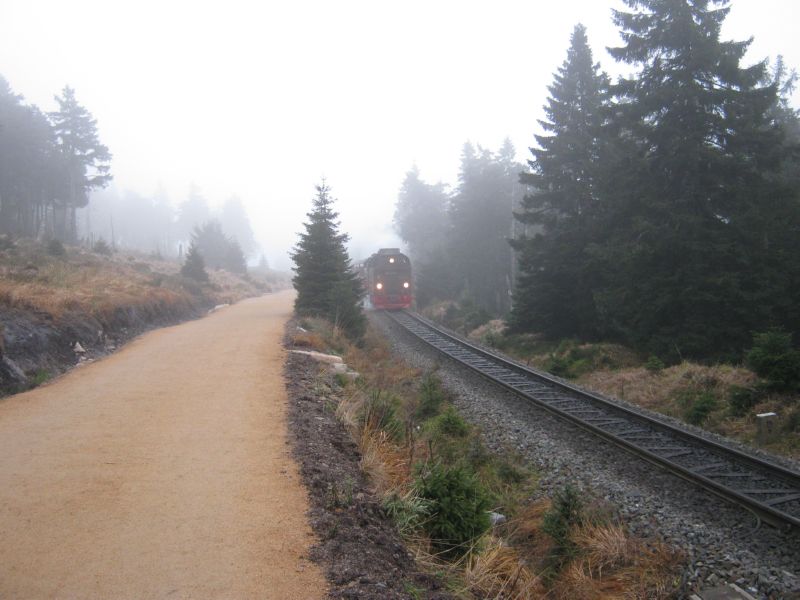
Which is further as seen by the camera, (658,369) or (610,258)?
(610,258)

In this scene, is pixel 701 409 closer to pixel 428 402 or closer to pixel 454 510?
pixel 428 402

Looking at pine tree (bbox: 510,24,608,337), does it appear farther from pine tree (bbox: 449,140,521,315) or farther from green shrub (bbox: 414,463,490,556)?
pine tree (bbox: 449,140,521,315)

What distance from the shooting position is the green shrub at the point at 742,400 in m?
10.2

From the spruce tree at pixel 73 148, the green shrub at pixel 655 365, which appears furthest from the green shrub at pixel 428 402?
the spruce tree at pixel 73 148

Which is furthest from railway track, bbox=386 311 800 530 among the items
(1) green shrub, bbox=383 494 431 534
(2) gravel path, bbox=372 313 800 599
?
(1) green shrub, bbox=383 494 431 534

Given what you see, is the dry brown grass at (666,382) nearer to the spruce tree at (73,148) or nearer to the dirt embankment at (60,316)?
the dirt embankment at (60,316)

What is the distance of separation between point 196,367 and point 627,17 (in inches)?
661

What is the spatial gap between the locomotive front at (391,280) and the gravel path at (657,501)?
21730mm

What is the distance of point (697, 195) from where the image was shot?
15320mm

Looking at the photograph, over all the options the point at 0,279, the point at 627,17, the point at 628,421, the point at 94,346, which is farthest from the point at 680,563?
the point at 627,17

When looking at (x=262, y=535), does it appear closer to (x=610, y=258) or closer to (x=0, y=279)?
(x=0, y=279)

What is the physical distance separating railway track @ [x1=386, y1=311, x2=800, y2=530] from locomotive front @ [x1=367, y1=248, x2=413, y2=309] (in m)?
19.1

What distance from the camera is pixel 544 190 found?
22.7 metres

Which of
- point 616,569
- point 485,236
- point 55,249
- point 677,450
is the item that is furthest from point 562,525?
point 485,236
